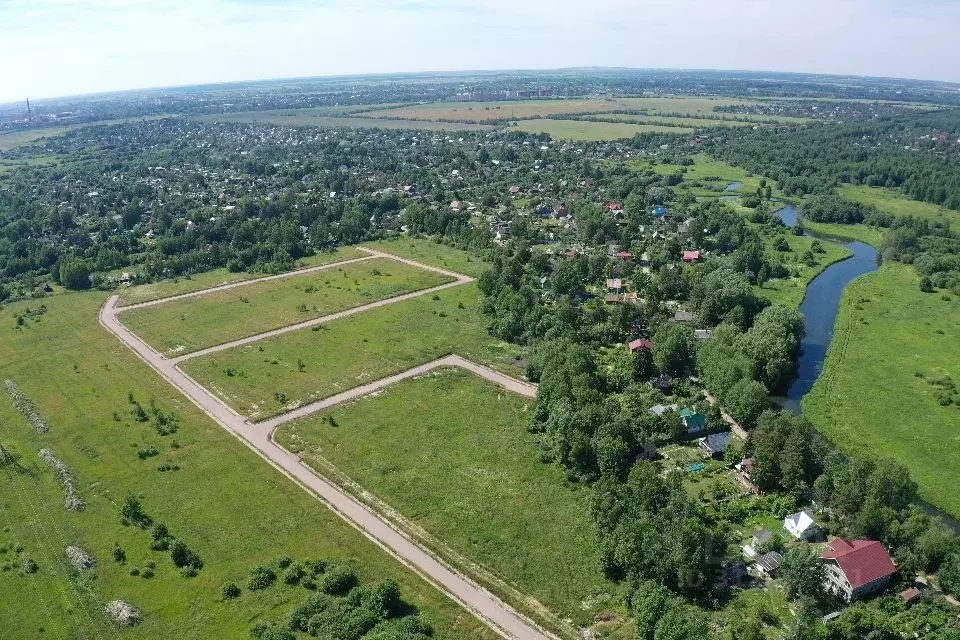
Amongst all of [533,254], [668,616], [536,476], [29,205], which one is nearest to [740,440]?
[536,476]

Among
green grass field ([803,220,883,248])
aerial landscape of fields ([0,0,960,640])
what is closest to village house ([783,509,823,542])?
aerial landscape of fields ([0,0,960,640])

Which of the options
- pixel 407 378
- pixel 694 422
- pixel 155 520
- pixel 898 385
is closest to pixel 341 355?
pixel 407 378

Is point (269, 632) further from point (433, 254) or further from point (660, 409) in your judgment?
point (433, 254)

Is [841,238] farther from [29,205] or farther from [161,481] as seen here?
[29,205]

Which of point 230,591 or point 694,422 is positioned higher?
point 694,422

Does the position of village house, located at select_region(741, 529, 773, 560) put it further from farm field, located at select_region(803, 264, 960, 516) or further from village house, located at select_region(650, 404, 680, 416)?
farm field, located at select_region(803, 264, 960, 516)

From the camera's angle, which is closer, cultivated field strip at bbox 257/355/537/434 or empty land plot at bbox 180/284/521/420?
cultivated field strip at bbox 257/355/537/434
